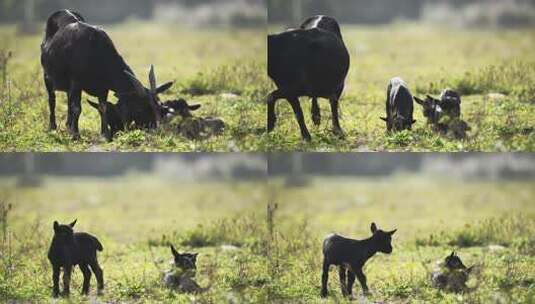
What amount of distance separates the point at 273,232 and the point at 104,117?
2121 millimetres

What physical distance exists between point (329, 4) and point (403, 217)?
3378mm

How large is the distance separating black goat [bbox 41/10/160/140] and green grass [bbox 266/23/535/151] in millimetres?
1415

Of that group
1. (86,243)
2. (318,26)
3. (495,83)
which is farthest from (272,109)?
(495,83)

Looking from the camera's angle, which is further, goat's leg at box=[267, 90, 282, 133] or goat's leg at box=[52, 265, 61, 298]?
goat's leg at box=[267, 90, 282, 133]

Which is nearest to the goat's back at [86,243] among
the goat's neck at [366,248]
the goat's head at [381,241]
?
the goat's neck at [366,248]

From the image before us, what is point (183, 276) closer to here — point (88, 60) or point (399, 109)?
point (88, 60)

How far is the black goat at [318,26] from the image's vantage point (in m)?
13.0

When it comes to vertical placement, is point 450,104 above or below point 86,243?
above

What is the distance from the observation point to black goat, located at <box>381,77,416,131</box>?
Result: 1284cm

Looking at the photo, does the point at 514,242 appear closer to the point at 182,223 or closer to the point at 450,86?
the point at 450,86

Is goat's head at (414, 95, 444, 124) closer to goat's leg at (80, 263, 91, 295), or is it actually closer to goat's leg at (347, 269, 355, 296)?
goat's leg at (347, 269, 355, 296)

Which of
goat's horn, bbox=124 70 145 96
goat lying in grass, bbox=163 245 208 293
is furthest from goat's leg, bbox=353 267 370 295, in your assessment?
goat's horn, bbox=124 70 145 96

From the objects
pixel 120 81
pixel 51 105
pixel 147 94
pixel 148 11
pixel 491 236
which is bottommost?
pixel 491 236

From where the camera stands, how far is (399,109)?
42.2 ft
